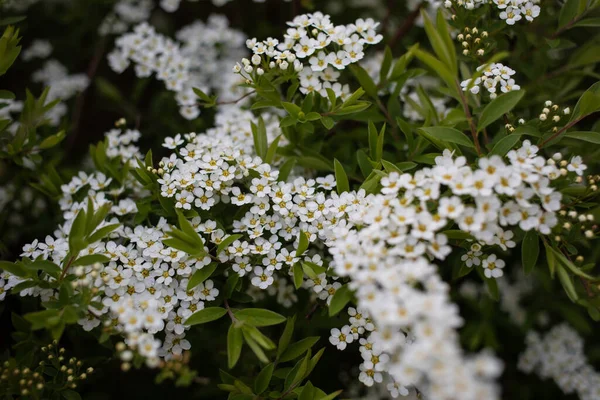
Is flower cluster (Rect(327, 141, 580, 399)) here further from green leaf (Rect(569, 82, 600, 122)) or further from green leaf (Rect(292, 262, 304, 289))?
green leaf (Rect(569, 82, 600, 122))

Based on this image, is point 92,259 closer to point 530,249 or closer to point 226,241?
point 226,241

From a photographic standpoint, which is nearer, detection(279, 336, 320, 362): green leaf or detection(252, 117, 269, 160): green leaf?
detection(279, 336, 320, 362): green leaf

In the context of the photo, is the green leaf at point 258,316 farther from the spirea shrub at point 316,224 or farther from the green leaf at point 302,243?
the green leaf at point 302,243

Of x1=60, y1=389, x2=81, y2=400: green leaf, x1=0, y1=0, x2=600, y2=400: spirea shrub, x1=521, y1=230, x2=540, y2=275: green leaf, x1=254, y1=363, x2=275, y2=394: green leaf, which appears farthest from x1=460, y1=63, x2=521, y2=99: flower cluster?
x1=60, y1=389, x2=81, y2=400: green leaf

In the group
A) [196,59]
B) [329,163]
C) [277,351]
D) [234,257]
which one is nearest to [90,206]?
[234,257]

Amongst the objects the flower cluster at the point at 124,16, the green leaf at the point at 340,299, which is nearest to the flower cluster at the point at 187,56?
the flower cluster at the point at 124,16

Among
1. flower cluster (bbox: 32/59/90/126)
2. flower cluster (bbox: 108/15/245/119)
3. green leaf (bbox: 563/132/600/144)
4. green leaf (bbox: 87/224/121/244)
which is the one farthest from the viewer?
flower cluster (bbox: 32/59/90/126)

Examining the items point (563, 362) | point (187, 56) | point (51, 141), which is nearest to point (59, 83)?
point (187, 56)
